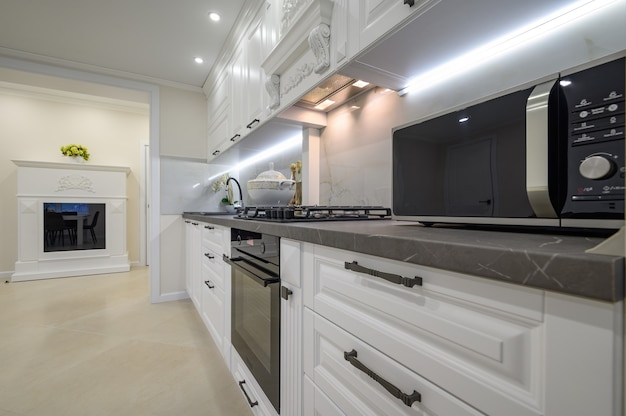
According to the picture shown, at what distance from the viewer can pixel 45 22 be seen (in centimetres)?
211

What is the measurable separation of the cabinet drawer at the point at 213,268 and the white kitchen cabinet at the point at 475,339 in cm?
109

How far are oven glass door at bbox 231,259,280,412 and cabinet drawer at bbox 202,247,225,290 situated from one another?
268 millimetres

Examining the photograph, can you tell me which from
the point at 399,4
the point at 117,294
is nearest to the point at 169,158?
the point at 117,294

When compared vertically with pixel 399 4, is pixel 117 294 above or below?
below

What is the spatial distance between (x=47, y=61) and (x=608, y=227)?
3.79 m

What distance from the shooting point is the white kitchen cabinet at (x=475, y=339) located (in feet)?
1.01

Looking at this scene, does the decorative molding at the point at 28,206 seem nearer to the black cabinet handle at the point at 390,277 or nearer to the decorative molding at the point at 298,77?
the decorative molding at the point at 298,77

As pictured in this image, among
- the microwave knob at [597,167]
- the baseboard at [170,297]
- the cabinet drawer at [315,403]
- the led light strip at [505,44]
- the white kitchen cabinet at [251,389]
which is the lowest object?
the baseboard at [170,297]

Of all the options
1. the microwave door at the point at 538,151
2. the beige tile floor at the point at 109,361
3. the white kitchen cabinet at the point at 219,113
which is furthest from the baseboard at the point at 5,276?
the microwave door at the point at 538,151

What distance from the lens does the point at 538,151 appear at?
1.78 feet

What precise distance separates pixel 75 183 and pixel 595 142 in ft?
17.8

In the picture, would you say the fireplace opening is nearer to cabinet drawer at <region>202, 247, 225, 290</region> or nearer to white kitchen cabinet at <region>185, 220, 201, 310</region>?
white kitchen cabinet at <region>185, 220, 201, 310</region>

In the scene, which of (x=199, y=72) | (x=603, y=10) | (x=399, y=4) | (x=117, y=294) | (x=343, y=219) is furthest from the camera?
(x=117, y=294)

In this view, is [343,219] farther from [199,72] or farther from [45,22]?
[45,22]
